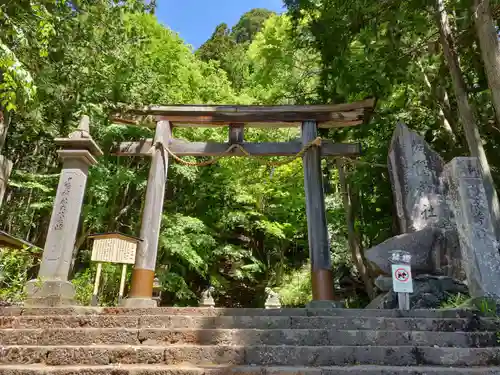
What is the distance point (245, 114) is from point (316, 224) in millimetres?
2988

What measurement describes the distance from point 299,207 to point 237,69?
9897 millimetres

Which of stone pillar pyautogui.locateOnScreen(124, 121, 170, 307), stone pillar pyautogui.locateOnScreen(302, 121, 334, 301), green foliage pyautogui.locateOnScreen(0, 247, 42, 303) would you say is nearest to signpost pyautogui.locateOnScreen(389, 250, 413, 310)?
stone pillar pyautogui.locateOnScreen(302, 121, 334, 301)

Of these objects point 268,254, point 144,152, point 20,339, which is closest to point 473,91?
point 144,152

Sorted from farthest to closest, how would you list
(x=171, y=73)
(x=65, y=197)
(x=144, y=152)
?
(x=171, y=73) → (x=144, y=152) → (x=65, y=197)

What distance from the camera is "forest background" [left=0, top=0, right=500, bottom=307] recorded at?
29.0 feet

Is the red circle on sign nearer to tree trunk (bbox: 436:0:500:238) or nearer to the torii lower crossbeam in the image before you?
tree trunk (bbox: 436:0:500:238)

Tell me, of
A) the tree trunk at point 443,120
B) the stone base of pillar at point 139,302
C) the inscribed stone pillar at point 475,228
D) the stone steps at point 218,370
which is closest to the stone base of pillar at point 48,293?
the stone base of pillar at point 139,302

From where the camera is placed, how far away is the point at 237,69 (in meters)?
20.4

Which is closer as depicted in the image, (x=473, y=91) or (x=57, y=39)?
(x=57, y=39)

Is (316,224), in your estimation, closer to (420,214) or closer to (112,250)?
(420,214)

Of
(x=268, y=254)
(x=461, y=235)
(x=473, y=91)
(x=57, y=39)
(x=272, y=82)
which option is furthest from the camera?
(x=268, y=254)

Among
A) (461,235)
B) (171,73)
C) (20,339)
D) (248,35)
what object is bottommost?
(20,339)

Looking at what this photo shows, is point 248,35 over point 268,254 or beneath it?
over

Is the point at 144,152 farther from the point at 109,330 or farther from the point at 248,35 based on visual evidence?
the point at 248,35
